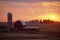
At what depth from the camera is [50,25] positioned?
1.72 m

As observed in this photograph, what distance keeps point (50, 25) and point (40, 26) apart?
0.11 meters

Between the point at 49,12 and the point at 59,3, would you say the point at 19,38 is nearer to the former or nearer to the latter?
the point at 49,12

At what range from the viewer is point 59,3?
172cm

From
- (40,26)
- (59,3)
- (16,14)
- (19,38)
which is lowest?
(19,38)

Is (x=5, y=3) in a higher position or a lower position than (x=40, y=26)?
higher

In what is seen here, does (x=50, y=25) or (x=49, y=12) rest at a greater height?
(x=49, y=12)

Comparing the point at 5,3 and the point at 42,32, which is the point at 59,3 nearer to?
the point at 42,32

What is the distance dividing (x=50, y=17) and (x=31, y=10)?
23 cm

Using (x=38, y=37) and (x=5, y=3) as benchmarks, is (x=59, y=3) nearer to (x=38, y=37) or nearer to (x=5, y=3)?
(x=38, y=37)

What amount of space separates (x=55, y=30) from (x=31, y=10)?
14.2 inches

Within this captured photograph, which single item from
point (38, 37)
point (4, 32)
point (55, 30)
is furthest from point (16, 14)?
point (55, 30)

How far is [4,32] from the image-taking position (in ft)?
5.69

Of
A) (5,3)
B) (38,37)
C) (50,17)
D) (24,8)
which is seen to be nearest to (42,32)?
(38,37)

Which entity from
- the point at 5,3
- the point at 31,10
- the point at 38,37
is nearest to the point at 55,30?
the point at 38,37
